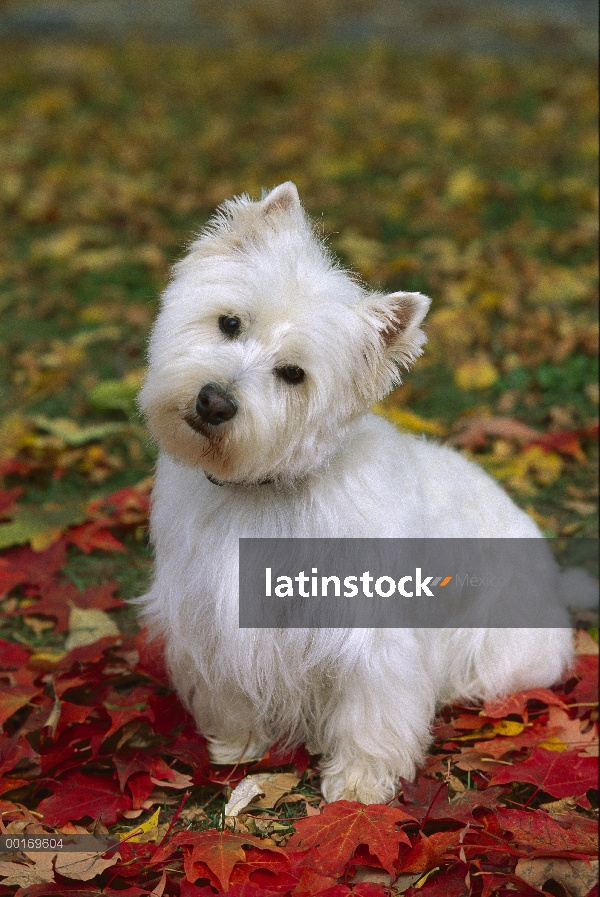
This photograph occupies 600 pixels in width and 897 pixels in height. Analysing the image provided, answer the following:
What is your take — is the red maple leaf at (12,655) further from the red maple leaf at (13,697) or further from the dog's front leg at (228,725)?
the dog's front leg at (228,725)

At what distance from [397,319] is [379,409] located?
2.72 m

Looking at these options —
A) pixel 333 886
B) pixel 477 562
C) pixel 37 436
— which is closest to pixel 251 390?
pixel 477 562

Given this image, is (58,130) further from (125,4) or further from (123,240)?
(125,4)

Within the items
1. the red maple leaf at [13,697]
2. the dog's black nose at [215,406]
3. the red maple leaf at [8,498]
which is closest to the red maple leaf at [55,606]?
the red maple leaf at [13,697]

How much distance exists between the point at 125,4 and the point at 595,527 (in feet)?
44.8

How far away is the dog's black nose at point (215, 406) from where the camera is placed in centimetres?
267

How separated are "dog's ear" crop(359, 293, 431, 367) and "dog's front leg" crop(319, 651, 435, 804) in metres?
1.05

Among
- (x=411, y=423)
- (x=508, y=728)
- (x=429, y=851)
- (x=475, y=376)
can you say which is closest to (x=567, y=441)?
(x=411, y=423)

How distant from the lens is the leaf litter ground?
9.67 feet

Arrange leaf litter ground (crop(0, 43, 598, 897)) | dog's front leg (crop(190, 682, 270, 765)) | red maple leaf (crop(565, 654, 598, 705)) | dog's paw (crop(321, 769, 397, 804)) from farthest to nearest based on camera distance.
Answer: red maple leaf (crop(565, 654, 598, 705)) → dog's front leg (crop(190, 682, 270, 765)) → dog's paw (crop(321, 769, 397, 804)) → leaf litter ground (crop(0, 43, 598, 897))

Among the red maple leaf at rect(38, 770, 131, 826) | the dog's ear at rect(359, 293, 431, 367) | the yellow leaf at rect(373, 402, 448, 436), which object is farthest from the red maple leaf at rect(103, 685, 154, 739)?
the yellow leaf at rect(373, 402, 448, 436)

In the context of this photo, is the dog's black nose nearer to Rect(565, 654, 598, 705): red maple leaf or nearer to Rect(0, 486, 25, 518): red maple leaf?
Rect(565, 654, 598, 705): red maple leaf

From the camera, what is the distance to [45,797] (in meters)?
3.25

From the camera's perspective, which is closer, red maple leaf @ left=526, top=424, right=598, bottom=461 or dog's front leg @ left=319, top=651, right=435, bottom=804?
dog's front leg @ left=319, top=651, right=435, bottom=804
